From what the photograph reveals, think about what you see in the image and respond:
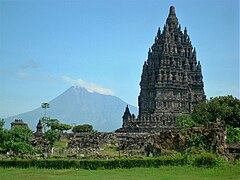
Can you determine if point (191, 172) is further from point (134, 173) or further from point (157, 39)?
point (157, 39)

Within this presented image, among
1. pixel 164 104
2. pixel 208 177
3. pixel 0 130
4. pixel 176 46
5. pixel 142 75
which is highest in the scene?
pixel 176 46

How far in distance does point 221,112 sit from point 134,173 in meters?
35.0

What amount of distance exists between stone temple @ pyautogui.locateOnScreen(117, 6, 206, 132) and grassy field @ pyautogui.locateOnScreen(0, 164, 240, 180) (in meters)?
47.1

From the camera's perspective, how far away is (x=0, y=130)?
156 ft

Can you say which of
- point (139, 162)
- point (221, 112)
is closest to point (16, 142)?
point (139, 162)

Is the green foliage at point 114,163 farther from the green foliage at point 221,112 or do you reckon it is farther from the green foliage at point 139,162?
the green foliage at point 221,112

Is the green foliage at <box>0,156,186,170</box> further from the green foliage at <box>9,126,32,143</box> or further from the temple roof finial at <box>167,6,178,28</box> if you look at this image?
the temple roof finial at <box>167,6,178,28</box>

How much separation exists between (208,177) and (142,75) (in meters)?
61.9

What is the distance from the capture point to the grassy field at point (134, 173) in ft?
84.7

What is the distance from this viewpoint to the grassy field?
25812mm

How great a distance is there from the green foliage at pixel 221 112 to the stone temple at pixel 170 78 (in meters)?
14.4

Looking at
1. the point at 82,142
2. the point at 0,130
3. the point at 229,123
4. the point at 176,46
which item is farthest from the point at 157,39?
the point at 0,130

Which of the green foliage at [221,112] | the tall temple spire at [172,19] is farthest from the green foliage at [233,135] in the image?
the tall temple spire at [172,19]

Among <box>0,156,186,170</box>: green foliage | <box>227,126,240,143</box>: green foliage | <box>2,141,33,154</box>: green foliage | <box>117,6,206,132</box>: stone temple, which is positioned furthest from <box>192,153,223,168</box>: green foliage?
<box>117,6,206,132</box>: stone temple
